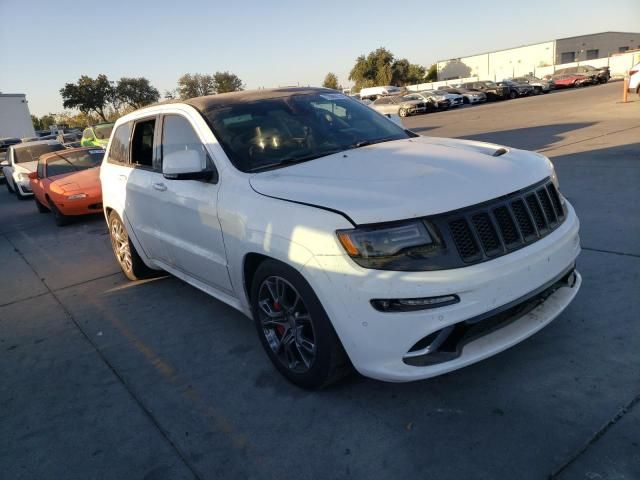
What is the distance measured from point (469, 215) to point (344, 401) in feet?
4.24

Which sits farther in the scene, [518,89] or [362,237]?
[518,89]

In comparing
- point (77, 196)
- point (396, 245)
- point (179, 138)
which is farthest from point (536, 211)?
point (77, 196)

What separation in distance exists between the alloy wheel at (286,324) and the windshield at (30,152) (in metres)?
14.4

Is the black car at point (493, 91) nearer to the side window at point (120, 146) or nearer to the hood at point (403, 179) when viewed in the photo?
the side window at point (120, 146)

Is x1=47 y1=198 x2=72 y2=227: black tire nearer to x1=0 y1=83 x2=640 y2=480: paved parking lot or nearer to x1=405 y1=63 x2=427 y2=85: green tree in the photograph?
x1=0 y1=83 x2=640 y2=480: paved parking lot

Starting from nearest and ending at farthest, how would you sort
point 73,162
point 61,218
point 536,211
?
point 536,211 < point 61,218 < point 73,162

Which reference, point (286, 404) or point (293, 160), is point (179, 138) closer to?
point (293, 160)

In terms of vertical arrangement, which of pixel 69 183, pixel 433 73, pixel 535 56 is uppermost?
pixel 535 56

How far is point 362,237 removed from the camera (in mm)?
2473

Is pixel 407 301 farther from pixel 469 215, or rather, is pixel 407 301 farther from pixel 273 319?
pixel 273 319

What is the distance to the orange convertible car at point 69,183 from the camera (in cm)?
927

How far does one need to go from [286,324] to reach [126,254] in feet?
10.2

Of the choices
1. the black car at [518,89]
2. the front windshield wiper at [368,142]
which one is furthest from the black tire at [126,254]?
the black car at [518,89]

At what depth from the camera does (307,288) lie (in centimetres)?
268
